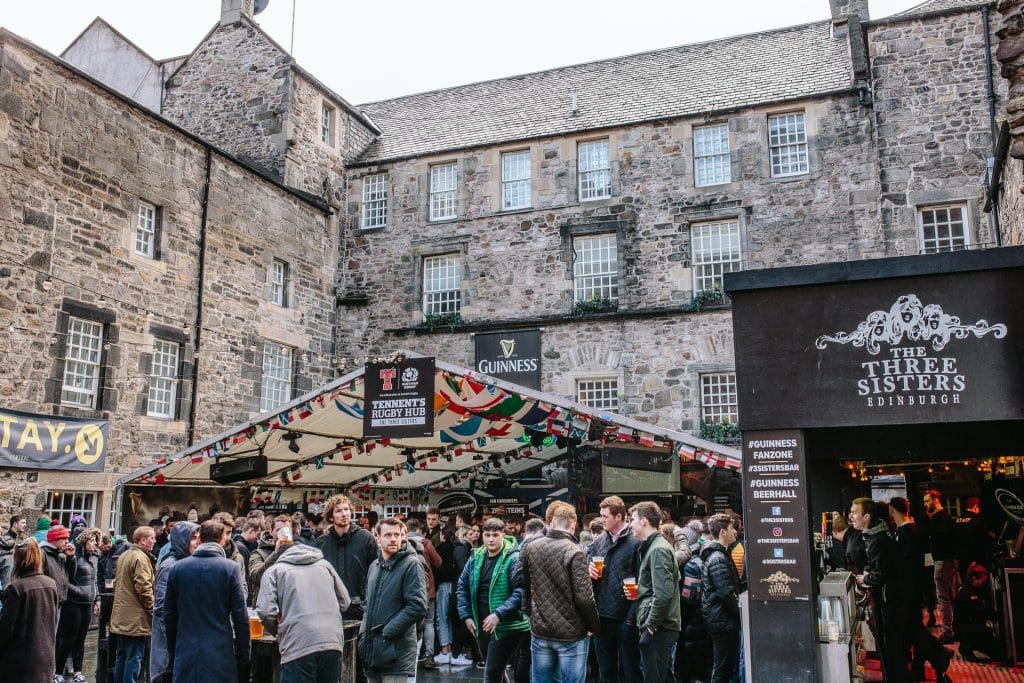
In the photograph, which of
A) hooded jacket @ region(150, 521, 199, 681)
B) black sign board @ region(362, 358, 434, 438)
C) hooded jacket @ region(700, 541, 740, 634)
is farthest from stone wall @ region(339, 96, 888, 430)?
hooded jacket @ region(150, 521, 199, 681)

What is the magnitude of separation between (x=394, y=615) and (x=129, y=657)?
3.06 m

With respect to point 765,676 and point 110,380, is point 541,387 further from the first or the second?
point 765,676

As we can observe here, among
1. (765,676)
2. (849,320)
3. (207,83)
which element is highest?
(207,83)

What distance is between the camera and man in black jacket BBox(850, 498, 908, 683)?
26.2 ft

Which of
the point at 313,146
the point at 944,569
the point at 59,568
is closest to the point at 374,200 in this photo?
the point at 313,146

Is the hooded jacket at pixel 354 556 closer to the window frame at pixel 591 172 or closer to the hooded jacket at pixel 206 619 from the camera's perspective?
the hooded jacket at pixel 206 619

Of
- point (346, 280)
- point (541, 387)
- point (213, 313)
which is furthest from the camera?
point (346, 280)

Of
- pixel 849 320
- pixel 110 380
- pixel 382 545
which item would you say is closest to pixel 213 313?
pixel 110 380

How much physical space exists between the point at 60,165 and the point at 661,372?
38.9 ft

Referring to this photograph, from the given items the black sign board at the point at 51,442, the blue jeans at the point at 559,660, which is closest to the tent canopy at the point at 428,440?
the black sign board at the point at 51,442

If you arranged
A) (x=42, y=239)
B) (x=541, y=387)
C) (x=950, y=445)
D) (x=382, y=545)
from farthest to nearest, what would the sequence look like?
(x=541, y=387) → (x=42, y=239) → (x=950, y=445) → (x=382, y=545)

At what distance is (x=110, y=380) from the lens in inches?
591

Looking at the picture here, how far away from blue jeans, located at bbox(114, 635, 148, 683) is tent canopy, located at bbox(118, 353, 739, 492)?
445cm

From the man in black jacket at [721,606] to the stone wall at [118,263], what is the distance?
1064 centimetres
